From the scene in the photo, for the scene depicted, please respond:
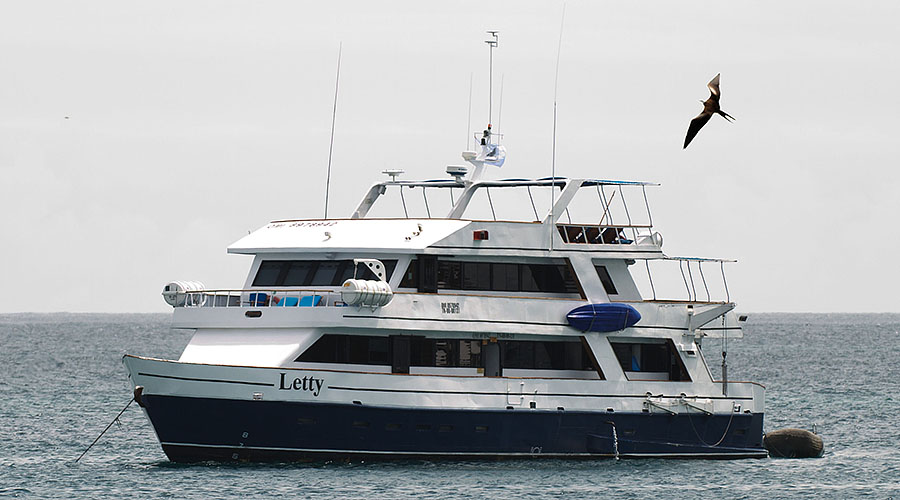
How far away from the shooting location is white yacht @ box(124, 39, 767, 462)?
34.2 m

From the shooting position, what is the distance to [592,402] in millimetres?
36969

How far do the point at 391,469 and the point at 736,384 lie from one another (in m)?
9.48

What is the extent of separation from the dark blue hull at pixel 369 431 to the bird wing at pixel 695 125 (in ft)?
35.3

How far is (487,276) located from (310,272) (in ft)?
12.4

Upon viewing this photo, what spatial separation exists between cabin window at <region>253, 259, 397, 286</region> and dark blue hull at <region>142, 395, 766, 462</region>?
3.16 meters

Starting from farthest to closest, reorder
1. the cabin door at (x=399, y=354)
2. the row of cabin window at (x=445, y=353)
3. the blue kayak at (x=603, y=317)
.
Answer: the blue kayak at (x=603, y=317), the cabin door at (x=399, y=354), the row of cabin window at (x=445, y=353)

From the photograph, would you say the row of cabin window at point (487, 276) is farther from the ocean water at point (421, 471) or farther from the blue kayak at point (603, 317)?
the ocean water at point (421, 471)

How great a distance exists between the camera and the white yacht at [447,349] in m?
34.2

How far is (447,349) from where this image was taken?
119 ft

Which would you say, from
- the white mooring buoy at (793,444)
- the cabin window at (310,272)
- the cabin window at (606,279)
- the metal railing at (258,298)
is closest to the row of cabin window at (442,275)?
the cabin window at (310,272)

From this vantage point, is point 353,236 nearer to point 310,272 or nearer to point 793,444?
point 310,272

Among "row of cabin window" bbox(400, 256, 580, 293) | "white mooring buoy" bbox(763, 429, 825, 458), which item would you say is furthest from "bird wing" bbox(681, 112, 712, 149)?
"white mooring buoy" bbox(763, 429, 825, 458)

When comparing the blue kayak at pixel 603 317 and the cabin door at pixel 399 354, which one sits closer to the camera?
the cabin door at pixel 399 354

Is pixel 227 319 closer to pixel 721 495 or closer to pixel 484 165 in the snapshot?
pixel 484 165
